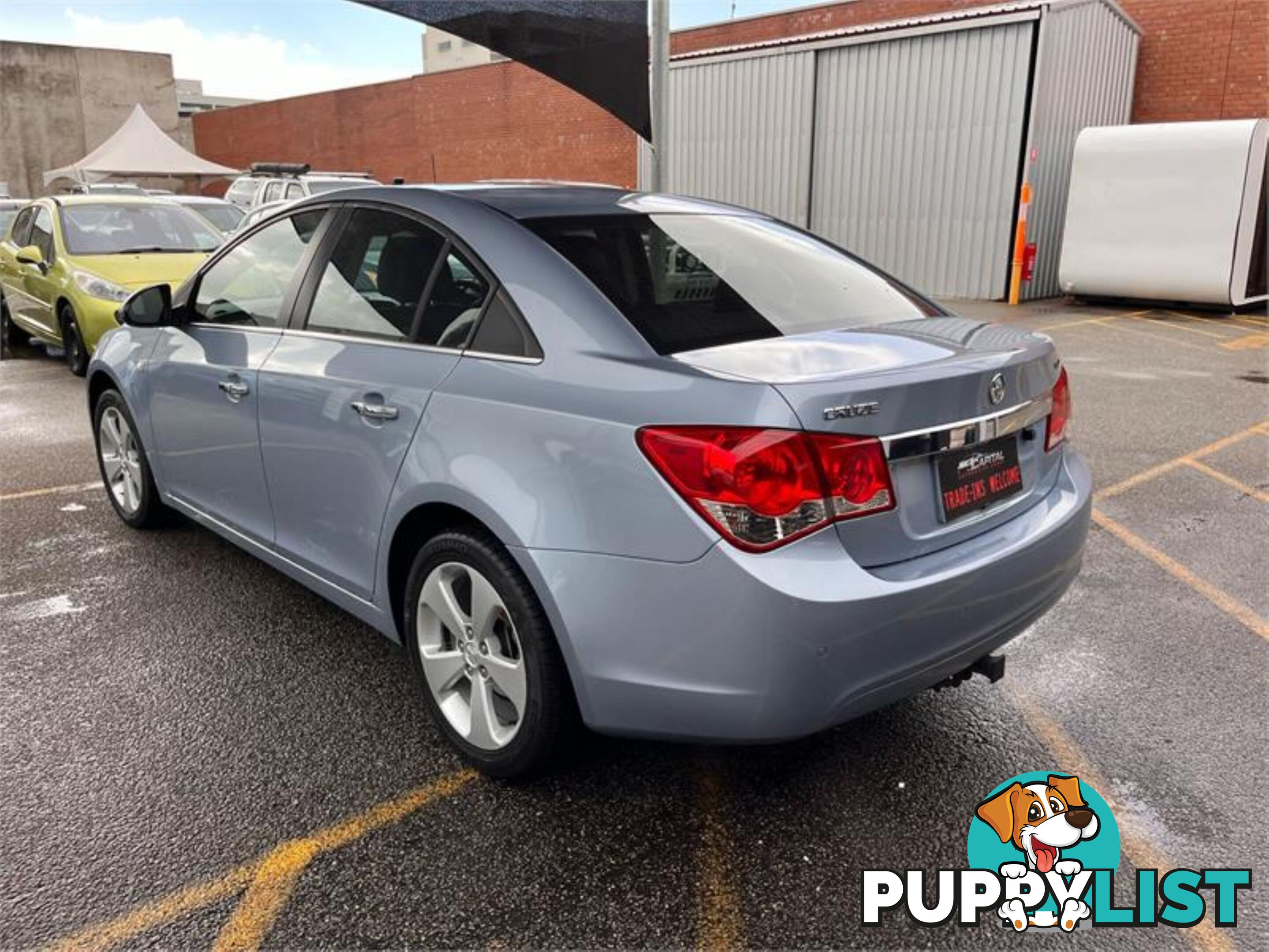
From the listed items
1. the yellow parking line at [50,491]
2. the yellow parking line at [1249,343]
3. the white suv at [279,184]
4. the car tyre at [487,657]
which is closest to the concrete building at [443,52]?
the white suv at [279,184]

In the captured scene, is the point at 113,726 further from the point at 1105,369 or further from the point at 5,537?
the point at 1105,369

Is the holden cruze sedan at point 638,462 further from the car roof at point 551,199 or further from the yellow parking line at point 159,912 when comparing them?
the yellow parking line at point 159,912

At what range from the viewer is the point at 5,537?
15.5ft

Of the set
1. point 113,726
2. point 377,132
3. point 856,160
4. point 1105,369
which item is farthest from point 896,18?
point 113,726

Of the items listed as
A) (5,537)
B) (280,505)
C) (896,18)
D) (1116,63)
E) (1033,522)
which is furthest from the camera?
(896,18)

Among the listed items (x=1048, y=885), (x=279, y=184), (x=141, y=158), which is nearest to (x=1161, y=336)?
(x=1048, y=885)

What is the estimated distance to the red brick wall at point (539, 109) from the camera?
1479 centimetres

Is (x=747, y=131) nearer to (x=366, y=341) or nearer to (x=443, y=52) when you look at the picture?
(x=366, y=341)

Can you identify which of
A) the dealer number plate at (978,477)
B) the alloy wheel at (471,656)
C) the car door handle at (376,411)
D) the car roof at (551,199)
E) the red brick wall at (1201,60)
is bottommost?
the alloy wheel at (471,656)

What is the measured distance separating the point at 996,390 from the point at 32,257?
9476mm

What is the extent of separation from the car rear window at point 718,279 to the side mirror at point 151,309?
2.01 metres

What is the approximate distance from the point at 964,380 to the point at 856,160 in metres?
14.5

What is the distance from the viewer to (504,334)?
2574 millimetres

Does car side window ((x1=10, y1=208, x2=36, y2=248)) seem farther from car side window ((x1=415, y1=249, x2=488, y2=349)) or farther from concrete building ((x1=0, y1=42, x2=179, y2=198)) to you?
concrete building ((x1=0, y1=42, x2=179, y2=198))
